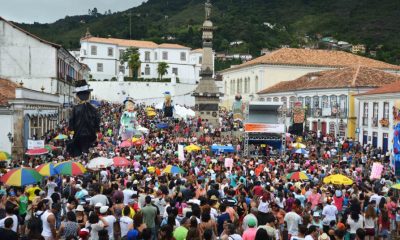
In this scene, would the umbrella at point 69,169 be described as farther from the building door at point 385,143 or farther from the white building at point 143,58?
the white building at point 143,58

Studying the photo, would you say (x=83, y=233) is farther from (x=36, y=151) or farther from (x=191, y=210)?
(x=36, y=151)

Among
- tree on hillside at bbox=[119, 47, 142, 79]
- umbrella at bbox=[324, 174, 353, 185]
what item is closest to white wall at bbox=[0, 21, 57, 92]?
umbrella at bbox=[324, 174, 353, 185]

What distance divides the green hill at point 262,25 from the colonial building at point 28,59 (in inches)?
2562

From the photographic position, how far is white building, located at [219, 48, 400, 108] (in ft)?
216

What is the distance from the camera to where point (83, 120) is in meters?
15.7

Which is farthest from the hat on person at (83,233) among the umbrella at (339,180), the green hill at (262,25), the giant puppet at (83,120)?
the green hill at (262,25)

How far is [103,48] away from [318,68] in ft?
138

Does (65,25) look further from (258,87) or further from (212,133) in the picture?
(212,133)

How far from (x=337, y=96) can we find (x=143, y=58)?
187 ft

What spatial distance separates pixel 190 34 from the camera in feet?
393

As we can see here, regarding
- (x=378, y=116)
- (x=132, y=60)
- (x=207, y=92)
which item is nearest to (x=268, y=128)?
(x=378, y=116)

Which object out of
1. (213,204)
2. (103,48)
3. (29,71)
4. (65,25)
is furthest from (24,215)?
(65,25)

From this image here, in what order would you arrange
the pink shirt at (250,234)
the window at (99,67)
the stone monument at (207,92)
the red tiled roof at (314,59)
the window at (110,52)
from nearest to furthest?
the pink shirt at (250,234) → the stone monument at (207,92) → the red tiled roof at (314,59) → the window at (99,67) → the window at (110,52)

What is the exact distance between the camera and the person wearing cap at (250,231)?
920 cm
